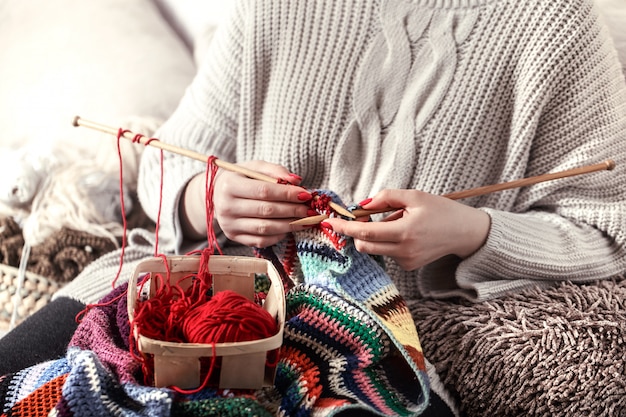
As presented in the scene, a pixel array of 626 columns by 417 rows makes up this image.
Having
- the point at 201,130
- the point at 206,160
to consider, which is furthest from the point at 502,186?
the point at 201,130

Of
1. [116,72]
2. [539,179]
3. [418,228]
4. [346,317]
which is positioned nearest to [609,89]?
[539,179]

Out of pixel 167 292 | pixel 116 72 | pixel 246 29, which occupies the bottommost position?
pixel 167 292

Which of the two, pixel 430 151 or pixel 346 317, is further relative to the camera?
pixel 430 151

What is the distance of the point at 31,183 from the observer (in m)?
1.29

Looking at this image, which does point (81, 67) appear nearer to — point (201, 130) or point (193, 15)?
point (193, 15)

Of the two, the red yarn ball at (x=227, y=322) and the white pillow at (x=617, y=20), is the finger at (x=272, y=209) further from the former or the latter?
the white pillow at (x=617, y=20)

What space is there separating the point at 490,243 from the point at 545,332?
5.7 inches

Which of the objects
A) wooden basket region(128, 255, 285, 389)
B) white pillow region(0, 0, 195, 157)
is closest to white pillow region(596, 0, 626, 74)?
wooden basket region(128, 255, 285, 389)

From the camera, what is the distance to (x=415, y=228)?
2.82 feet

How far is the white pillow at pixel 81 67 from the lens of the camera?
1461 millimetres

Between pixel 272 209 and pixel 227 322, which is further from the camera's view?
pixel 272 209

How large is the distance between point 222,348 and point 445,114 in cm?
53

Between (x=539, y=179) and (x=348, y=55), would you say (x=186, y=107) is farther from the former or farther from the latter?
(x=539, y=179)

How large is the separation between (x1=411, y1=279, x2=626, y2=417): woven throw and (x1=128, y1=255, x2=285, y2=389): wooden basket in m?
0.26
